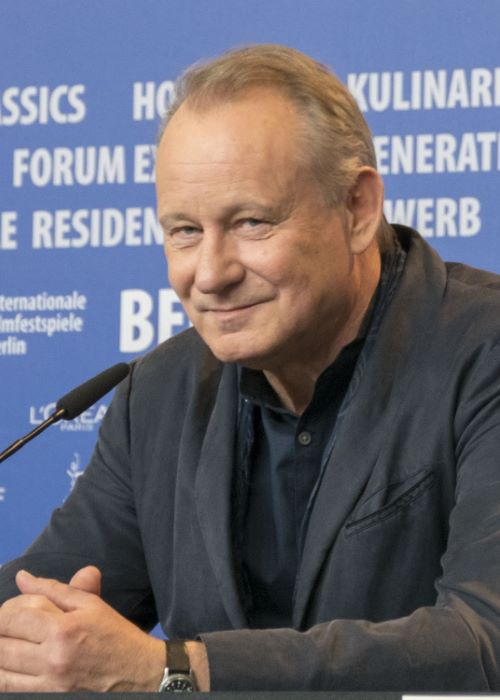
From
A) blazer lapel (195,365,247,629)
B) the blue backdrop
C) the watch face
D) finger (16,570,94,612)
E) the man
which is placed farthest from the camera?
the blue backdrop

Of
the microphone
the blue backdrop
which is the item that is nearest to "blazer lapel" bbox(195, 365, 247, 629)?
the microphone

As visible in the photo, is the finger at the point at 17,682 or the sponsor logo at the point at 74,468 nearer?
the finger at the point at 17,682

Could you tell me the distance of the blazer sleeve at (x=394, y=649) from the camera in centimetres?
166

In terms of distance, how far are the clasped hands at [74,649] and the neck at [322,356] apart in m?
0.70

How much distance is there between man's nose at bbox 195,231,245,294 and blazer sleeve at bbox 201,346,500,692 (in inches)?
22.9

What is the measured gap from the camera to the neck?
93.1 inches

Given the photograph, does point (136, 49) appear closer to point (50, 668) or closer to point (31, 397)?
point (31, 397)

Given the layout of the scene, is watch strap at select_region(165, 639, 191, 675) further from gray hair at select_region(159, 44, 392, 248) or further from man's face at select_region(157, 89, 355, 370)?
gray hair at select_region(159, 44, 392, 248)

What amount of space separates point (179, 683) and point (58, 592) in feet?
0.82

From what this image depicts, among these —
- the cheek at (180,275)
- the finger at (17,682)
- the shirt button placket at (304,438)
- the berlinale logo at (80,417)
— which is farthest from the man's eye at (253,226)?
the berlinale logo at (80,417)

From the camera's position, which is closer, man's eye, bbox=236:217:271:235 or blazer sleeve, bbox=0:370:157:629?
man's eye, bbox=236:217:271:235

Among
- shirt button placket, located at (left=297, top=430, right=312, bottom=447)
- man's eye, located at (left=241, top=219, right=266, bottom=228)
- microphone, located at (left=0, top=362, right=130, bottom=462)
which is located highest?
man's eye, located at (left=241, top=219, right=266, bottom=228)

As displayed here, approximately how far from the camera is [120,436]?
2.59 metres

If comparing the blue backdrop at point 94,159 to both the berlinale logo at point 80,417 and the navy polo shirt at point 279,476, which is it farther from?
the navy polo shirt at point 279,476
